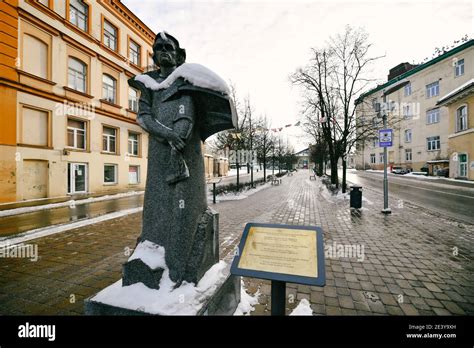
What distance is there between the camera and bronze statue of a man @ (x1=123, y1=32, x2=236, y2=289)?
8.16 feet

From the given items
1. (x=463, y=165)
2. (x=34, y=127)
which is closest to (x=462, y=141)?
(x=463, y=165)

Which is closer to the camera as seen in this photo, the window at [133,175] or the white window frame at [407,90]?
the window at [133,175]

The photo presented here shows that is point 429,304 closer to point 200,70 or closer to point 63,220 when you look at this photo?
point 200,70

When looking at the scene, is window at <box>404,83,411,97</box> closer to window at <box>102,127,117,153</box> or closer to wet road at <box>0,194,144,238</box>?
window at <box>102,127,117,153</box>

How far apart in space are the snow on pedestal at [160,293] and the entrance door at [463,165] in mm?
31559

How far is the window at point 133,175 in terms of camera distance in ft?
68.9

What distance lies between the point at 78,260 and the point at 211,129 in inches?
163

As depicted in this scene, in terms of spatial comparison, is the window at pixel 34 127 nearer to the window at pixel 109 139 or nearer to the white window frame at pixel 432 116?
the window at pixel 109 139

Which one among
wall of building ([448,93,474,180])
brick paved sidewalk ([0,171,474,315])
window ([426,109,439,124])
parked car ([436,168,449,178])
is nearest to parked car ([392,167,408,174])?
window ([426,109,439,124])

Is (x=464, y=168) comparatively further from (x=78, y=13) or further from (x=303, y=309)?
(x=78, y=13)

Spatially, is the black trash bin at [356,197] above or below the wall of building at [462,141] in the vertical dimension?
below

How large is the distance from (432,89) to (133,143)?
141 ft

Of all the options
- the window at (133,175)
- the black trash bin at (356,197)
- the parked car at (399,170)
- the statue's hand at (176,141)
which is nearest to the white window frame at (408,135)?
the parked car at (399,170)

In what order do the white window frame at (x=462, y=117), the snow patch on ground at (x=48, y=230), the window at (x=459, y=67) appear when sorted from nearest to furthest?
the snow patch on ground at (x=48, y=230)
the white window frame at (x=462, y=117)
the window at (x=459, y=67)
